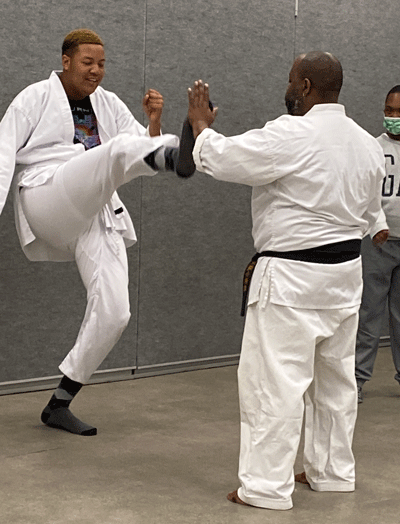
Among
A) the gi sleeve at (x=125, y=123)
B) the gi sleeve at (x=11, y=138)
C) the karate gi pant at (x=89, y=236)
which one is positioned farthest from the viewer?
the gi sleeve at (x=125, y=123)

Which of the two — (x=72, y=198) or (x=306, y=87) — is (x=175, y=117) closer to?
(x=72, y=198)

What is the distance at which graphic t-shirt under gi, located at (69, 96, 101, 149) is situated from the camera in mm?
3736

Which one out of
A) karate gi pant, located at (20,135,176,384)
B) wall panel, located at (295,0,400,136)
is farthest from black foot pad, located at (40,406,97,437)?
wall panel, located at (295,0,400,136)

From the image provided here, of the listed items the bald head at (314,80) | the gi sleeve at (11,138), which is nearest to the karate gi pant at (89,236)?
the gi sleeve at (11,138)

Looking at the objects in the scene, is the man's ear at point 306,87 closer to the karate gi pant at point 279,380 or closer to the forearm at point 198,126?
the forearm at point 198,126

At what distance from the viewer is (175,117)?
473 centimetres

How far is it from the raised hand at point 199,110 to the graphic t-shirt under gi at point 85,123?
3.29ft

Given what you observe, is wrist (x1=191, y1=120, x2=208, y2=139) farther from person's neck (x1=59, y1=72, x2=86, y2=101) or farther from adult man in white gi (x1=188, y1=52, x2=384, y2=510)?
person's neck (x1=59, y1=72, x2=86, y2=101)

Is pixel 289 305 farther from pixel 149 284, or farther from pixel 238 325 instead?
pixel 238 325

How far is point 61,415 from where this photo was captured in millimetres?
3674

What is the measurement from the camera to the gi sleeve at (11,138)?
3.46m

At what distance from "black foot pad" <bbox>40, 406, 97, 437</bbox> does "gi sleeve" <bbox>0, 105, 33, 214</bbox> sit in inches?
36.6

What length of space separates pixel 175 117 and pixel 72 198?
1.44 meters

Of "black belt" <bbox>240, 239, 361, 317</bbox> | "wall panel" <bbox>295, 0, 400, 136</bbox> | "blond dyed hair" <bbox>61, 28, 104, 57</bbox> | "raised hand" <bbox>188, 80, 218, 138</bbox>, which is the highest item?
"wall panel" <bbox>295, 0, 400, 136</bbox>
